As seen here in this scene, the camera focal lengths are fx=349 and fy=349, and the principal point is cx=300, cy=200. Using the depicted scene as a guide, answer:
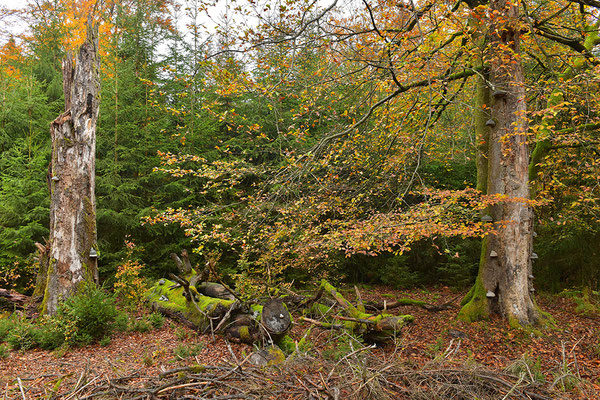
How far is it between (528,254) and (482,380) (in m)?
4.38

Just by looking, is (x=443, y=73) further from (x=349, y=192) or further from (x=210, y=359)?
(x=210, y=359)

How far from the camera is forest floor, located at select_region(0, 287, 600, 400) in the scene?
2494mm


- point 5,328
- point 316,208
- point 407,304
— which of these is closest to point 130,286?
point 5,328

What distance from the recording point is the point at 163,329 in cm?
665

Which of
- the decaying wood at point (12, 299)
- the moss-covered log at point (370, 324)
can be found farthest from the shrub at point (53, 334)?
the moss-covered log at point (370, 324)

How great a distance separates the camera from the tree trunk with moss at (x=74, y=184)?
22.3 feet

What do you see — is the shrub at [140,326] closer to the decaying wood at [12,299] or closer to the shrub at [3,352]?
the shrub at [3,352]

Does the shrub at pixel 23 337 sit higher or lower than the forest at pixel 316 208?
lower

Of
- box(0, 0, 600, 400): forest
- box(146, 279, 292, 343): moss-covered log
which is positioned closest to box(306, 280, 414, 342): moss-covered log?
box(0, 0, 600, 400): forest

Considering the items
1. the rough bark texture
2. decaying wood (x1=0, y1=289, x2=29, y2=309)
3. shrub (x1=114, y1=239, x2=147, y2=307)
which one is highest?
the rough bark texture

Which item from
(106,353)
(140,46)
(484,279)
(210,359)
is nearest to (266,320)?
(210,359)

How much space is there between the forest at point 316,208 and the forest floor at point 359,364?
0.04 meters

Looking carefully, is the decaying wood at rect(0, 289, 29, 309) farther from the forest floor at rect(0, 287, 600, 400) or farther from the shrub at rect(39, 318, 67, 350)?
the forest floor at rect(0, 287, 600, 400)

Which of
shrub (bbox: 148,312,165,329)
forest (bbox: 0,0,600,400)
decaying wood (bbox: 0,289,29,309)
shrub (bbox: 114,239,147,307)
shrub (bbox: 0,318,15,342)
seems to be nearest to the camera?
forest (bbox: 0,0,600,400)
